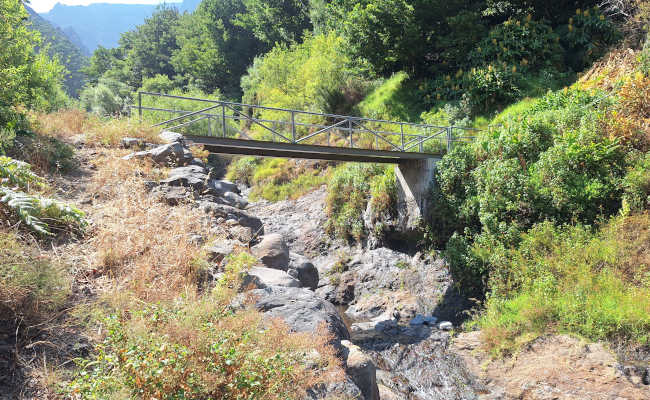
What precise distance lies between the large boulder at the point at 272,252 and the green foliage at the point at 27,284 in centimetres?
326

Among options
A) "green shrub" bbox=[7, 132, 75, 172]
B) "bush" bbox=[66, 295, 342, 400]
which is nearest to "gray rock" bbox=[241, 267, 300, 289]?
"bush" bbox=[66, 295, 342, 400]

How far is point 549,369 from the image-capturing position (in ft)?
23.9

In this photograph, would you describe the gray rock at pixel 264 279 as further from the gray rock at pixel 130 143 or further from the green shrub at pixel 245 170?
the green shrub at pixel 245 170

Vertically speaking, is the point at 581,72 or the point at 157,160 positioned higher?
the point at 581,72

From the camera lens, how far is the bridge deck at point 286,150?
408 inches

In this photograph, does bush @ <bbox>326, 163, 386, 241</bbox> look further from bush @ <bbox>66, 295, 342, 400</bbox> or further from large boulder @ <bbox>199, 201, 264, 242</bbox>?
bush @ <bbox>66, 295, 342, 400</bbox>

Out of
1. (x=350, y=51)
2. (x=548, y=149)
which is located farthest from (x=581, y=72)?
(x=350, y=51)

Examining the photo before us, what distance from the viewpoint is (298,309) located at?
5.01 m

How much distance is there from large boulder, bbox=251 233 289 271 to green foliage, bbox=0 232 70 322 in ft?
10.7

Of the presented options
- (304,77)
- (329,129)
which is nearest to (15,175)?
(329,129)

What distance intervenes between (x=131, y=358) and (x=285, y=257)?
449cm

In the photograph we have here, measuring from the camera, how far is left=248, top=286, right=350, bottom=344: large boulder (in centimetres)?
478

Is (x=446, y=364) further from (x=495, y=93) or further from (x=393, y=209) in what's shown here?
(x=495, y=93)

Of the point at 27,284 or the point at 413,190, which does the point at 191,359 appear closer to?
the point at 27,284
